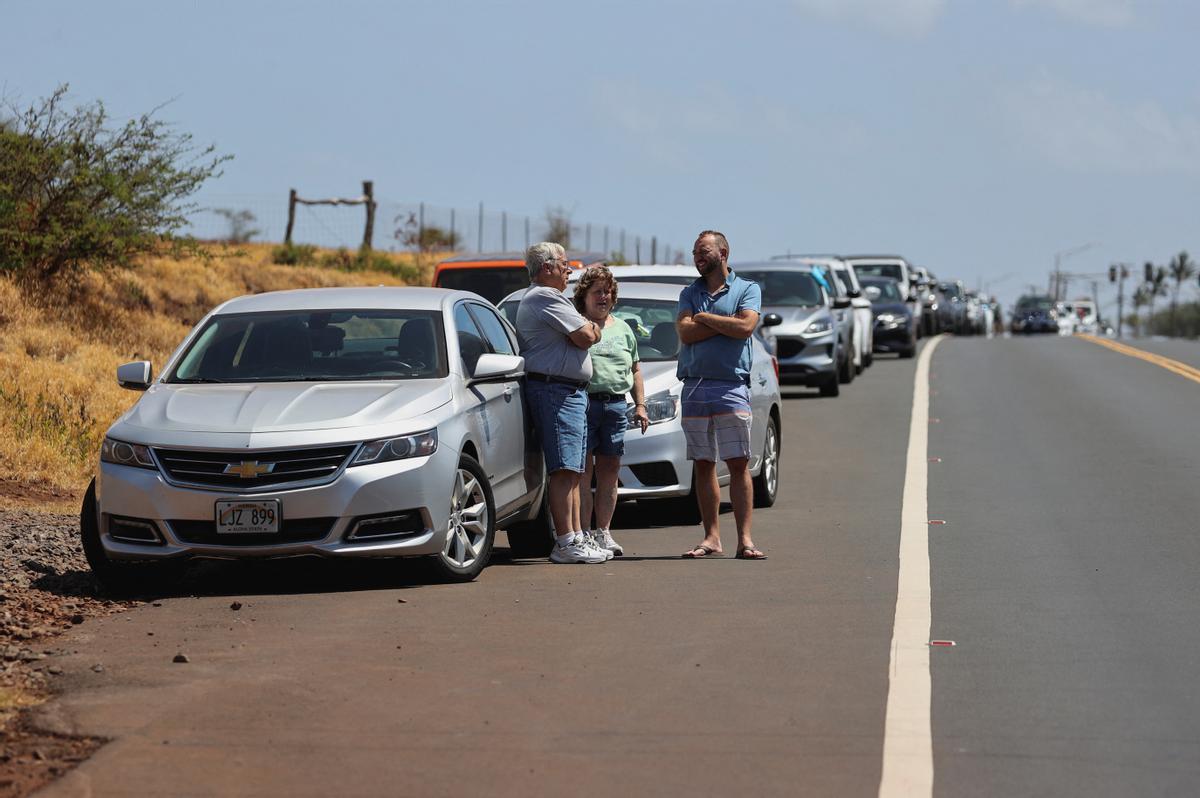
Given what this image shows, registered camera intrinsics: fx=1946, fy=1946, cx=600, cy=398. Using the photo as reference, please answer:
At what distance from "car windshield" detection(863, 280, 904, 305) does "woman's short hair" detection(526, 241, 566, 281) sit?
89.9 ft

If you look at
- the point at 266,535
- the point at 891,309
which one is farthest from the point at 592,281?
the point at 891,309

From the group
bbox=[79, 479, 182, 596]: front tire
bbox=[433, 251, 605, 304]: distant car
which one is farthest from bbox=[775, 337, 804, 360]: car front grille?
bbox=[79, 479, 182, 596]: front tire

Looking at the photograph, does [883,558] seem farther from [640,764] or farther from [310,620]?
[640,764]

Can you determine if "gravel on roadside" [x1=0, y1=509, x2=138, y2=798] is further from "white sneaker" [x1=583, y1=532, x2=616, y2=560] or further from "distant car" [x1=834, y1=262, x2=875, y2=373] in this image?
"distant car" [x1=834, y1=262, x2=875, y2=373]

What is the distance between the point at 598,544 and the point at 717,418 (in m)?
1.01

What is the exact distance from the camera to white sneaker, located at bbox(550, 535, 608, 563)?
11.0 m

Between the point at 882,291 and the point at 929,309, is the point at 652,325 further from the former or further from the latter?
the point at 929,309

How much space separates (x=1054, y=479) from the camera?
15.6 meters

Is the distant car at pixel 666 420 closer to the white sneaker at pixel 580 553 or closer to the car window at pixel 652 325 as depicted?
the car window at pixel 652 325

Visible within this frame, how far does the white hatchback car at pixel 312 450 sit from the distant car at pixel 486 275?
35.7ft

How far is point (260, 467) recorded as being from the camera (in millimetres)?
9516

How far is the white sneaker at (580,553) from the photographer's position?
10977 mm

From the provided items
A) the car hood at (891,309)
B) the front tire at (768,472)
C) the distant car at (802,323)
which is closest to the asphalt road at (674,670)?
the front tire at (768,472)

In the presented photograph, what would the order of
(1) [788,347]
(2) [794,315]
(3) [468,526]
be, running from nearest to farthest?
(3) [468,526] → (1) [788,347] → (2) [794,315]
